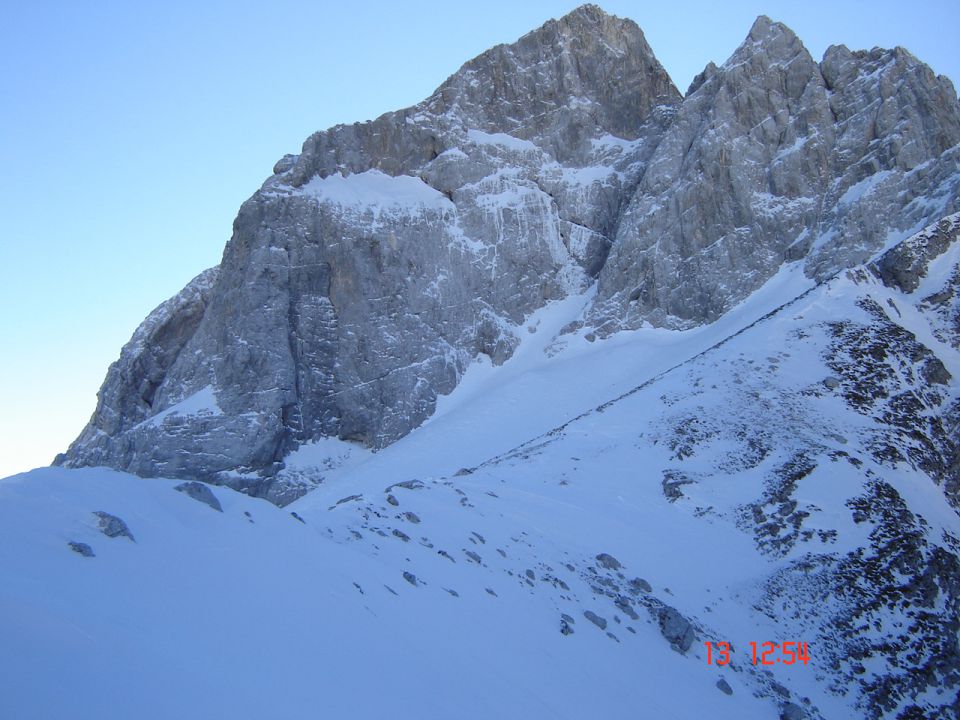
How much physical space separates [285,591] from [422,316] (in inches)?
1883

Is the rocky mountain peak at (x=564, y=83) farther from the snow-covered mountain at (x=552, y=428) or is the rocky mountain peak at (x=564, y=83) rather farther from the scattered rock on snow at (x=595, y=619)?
the scattered rock on snow at (x=595, y=619)

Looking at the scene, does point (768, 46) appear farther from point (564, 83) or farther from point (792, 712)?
point (792, 712)

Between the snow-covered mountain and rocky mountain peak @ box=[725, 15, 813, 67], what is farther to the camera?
rocky mountain peak @ box=[725, 15, 813, 67]

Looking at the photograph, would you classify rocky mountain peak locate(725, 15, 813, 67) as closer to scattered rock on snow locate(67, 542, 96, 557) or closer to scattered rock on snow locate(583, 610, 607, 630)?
scattered rock on snow locate(583, 610, 607, 630)

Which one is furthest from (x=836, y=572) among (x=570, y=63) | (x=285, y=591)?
(x=570, y=63)

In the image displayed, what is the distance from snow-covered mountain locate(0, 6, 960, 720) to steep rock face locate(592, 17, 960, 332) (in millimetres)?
236

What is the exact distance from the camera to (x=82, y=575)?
10.5 m

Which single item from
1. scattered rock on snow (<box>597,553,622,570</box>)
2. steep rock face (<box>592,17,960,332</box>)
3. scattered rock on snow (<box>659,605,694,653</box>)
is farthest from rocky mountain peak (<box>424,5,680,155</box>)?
scattered rock on snow (<box>659,605,694,653</box>)

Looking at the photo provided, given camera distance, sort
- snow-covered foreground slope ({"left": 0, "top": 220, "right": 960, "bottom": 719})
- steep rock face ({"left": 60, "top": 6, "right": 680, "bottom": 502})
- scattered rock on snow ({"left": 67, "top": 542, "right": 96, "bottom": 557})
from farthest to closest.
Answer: steep rock face ({"left": 60, "top": 6, "right": 680, "bottom": 502}) → scattered rock on snow ({"left": 67, "top": 542, "right": 96, "bottom": 557}) → snow-covered foreground slope ({"left": 0, "top": 220, "right": 960, "bottom": 719})

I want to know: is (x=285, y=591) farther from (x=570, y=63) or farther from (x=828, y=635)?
(x=570, y=63)

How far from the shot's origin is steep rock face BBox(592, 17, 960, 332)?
51188mm
